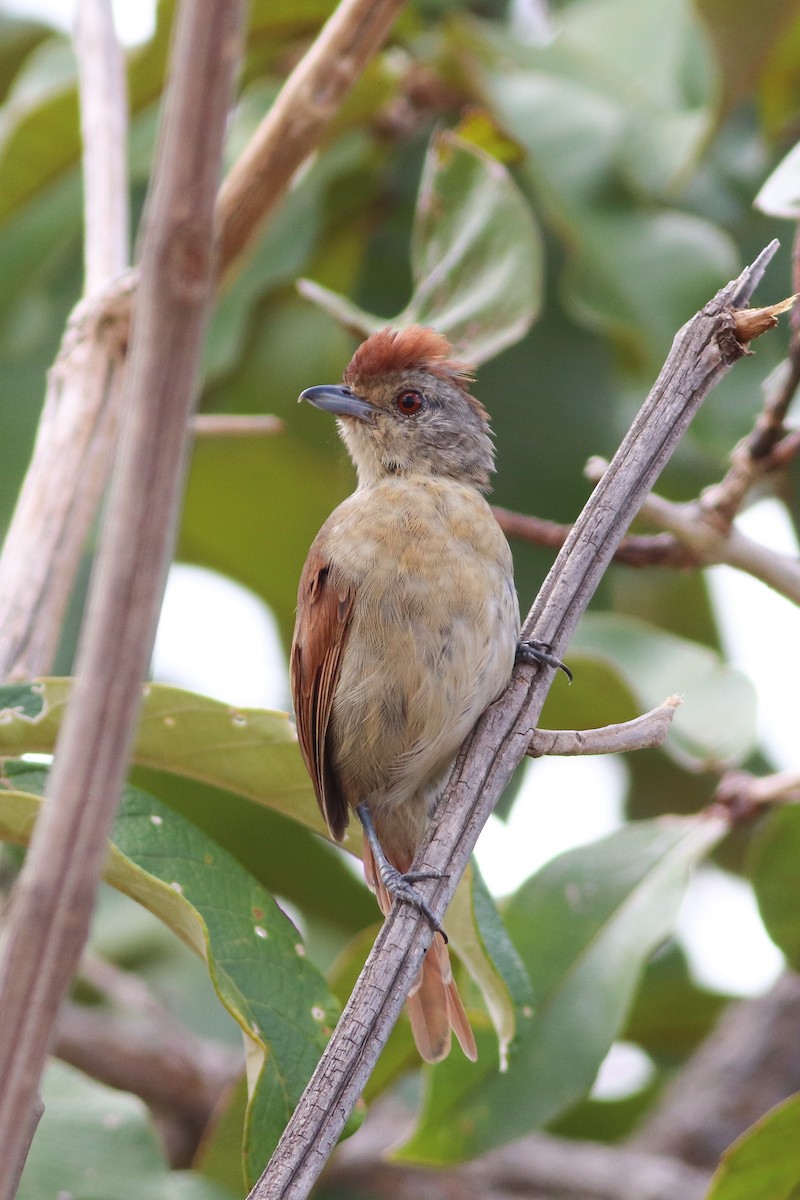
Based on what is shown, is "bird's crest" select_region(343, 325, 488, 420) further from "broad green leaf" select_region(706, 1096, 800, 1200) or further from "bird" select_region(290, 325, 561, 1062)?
"broad green leaf" select_region(706, 1096, 800, 1200)

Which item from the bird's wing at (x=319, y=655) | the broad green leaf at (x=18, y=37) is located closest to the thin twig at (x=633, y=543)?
the bird's wing at (x=319, y=655)

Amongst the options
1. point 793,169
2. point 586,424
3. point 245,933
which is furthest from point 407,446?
point 245,933

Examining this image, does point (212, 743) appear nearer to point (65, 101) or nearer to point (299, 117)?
point (299, 117)

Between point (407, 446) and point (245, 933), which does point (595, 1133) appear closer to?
point (407, 446)

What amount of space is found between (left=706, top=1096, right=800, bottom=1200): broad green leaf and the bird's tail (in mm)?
477

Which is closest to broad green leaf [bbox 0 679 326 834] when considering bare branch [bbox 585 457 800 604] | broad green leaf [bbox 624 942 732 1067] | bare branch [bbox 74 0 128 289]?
bare branch [bbox 585 457 800 604]

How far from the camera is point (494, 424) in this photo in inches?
145

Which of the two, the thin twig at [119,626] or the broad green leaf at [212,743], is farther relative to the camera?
the broad green leaf at [212,743]

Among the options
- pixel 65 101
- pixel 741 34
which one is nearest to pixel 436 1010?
pixel 65 101

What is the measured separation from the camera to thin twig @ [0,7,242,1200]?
0.85 m

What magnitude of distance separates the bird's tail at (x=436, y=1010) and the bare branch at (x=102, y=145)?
49.4 inches

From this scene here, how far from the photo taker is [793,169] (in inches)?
90.5

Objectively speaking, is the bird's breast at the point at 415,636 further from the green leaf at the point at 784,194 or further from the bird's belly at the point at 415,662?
the green leaf at the point at 784,194

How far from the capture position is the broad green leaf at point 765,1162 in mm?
2219
